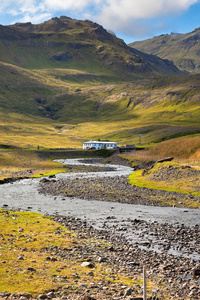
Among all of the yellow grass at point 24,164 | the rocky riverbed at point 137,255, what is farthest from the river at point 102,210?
the yellow grass at point 24,164

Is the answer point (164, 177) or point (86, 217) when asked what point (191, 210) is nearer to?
point (86, 217)

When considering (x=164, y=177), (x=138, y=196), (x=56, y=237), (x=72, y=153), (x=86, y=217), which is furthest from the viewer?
(x=72, y=153)

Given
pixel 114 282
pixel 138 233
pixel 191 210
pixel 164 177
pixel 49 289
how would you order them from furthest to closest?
pixel 164 177 < pixel 191 210 < pixel 138 233 < pixel 114 282 < pixel 49 289

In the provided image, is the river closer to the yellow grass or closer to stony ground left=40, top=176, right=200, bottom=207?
stony ground left=40, top=176, right=200, bottom=207

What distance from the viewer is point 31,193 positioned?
68.6 metres

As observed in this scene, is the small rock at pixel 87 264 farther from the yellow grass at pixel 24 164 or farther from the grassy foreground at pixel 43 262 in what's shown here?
the yellow grass at pixel 24 164

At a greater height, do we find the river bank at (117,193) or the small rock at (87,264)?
the small rock at (87,264)

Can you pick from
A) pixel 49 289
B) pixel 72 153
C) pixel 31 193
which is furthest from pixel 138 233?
pixel 72 153

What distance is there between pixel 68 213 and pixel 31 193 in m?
21.5

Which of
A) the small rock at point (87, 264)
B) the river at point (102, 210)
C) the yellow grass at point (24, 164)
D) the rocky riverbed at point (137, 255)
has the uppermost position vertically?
the yellow grass at point (24, 164)

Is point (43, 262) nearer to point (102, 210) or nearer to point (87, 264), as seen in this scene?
point (87, 264)

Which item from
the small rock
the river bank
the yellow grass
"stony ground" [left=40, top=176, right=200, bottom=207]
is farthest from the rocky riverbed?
the yellow grass

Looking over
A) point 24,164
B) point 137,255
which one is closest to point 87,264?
point 137,255

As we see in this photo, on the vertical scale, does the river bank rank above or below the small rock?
below
